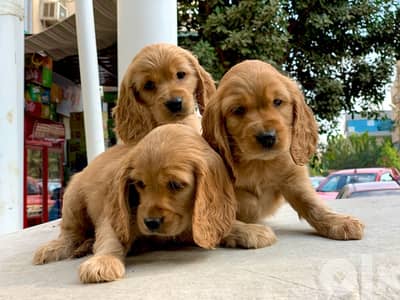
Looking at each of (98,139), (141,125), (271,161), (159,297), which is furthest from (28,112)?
(159,297)

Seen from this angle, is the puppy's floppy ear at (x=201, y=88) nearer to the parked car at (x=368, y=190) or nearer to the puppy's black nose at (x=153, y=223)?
the puppy's black nose at (x=153, y=223)

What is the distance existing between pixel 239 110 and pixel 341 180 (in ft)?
34.1

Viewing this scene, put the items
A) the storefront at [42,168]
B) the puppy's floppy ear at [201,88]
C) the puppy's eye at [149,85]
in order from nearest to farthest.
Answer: the puppy's eye at [149,85], the puppy's floppy ear at [201,88], the storefront at [42,168]

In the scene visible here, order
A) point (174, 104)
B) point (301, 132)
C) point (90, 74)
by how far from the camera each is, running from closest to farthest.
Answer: point (301, 132), point (174, 104), point (90, 74)

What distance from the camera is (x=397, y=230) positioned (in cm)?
209

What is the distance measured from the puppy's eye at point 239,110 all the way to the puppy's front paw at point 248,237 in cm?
40

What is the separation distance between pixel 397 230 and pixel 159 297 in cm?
116

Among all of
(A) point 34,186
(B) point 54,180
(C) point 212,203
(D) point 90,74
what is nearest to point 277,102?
(C) point 212,203

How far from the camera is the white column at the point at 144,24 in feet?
10.4

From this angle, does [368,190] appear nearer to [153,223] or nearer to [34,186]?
[34,186]

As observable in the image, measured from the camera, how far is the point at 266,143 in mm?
1747

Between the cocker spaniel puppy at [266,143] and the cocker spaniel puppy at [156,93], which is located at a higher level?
the cocker spaniel puppy at [156,93]

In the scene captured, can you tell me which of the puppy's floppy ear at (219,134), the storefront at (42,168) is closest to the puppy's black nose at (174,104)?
the puppy's floppy ear at (219,134)

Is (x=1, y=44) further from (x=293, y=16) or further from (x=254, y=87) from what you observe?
(x=293, y=16)
